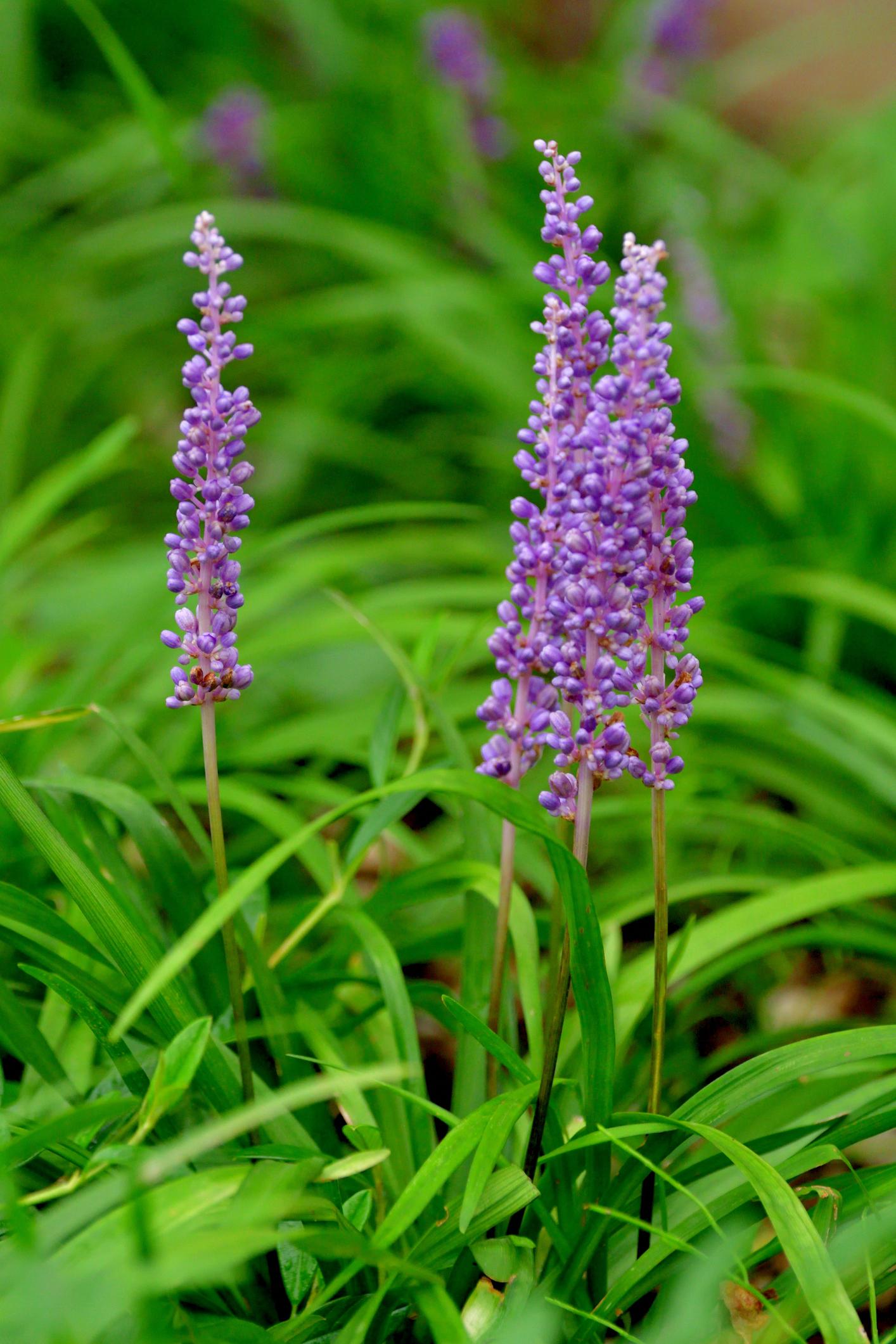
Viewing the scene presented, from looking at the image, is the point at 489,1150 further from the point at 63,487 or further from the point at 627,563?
the point at 63,487

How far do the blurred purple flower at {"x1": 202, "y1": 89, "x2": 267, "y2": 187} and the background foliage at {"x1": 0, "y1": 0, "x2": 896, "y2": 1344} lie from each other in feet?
0.42

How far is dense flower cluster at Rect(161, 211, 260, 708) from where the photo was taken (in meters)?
1.42

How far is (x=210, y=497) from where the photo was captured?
1.42 meters

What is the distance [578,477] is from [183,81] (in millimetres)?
6211

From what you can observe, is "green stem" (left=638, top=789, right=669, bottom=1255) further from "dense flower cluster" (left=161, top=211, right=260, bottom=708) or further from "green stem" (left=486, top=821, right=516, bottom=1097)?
"dense flower cluster" (left=161, top=211, right=260, bottom=708)

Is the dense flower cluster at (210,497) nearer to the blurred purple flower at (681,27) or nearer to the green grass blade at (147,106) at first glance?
the green grass blade at (147,106)

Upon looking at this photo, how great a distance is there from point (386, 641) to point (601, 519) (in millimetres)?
858

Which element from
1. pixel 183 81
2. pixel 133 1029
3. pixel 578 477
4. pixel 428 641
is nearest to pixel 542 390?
pixel 578 477

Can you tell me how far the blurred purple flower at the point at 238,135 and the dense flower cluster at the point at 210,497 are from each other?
399cm

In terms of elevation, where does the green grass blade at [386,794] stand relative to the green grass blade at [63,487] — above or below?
below

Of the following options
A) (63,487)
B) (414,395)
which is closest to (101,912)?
(63,487)

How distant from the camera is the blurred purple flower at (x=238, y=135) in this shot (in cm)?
499

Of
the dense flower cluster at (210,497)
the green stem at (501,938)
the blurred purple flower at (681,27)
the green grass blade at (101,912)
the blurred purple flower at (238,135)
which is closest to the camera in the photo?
the dense flower cluster at (210,497)

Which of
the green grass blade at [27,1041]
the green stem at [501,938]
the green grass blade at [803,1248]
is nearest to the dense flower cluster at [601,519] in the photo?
the green stem at [501,938]
